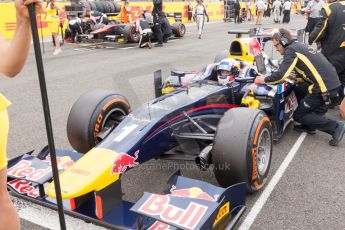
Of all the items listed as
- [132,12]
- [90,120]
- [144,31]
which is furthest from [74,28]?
[90,120]

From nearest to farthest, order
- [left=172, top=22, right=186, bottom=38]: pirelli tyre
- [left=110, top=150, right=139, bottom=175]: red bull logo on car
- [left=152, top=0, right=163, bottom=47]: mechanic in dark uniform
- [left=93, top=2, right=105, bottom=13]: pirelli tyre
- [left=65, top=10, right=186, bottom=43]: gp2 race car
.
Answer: [left=110, top=150, right=139, bottom=175]: red bull logo on car, [left=152, top=0, right=163, bottom=47]: mechanic in dark uniform, [left=65, top=10, right=186, bottom=43]: gp2 race car, [left=172, top=22, right=186, bottom=38]: pirelli tyre, [left=93, top=2, right=105, bottom=13]: pirelli tyre

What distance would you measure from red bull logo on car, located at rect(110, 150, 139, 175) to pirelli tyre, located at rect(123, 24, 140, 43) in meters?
11.1

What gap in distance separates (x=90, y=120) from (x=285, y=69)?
90.9 inches

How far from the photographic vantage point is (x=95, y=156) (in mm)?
2746

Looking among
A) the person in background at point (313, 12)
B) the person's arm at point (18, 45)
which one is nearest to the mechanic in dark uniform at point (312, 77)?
the person's arm at point (18, 45)

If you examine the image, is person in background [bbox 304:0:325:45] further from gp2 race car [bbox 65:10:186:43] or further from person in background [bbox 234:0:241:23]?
person in background [bbox 234:0:241:23]

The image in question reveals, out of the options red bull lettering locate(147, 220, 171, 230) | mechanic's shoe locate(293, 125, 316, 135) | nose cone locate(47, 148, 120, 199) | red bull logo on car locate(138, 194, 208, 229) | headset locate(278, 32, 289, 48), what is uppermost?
headset locate(278, 32, 289, 48)

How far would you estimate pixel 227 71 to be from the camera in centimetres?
414

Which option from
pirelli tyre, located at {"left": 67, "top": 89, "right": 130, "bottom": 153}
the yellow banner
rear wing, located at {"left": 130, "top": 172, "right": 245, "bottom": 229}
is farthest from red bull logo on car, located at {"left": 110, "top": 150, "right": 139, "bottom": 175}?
the yellow banner

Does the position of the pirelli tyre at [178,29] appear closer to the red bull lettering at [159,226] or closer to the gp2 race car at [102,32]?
the gp2 race car at [102,32]

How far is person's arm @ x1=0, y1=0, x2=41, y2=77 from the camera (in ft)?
5.00

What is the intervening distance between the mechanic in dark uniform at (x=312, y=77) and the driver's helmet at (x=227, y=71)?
0.90 ft

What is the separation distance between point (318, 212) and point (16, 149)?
3.29 m

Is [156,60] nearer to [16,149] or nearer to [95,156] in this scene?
[16,149]
